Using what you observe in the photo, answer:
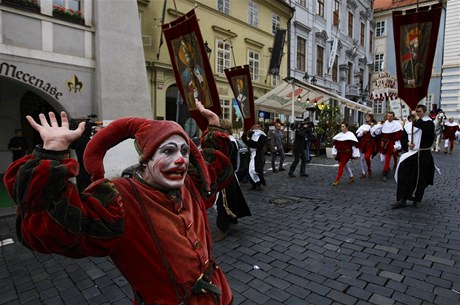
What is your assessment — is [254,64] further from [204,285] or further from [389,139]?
[204,285]

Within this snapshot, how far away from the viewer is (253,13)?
1995cm

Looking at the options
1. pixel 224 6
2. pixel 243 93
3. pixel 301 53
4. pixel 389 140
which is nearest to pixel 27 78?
pixel 243 93

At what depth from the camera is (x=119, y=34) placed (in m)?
9.25

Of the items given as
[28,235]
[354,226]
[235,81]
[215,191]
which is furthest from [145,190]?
[235,81]

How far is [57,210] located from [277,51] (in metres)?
20.0

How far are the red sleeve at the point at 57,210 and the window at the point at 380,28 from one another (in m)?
45.3

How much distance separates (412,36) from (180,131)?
226 inches

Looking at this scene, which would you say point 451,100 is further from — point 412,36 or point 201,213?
point 201,213

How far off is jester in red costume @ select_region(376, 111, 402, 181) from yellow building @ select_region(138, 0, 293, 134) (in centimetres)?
555

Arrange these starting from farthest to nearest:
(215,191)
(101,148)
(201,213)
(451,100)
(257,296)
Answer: (451,100) → (257,296) → (215,191) → (201,213) → (101,148)

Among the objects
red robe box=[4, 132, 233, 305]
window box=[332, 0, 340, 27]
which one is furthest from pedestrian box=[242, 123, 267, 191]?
window box=[332, 0, 340, 27]

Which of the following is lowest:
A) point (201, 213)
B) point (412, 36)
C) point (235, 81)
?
point (201, 213)

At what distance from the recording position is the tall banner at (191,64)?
4020mm

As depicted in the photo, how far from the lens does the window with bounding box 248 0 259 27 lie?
64.1ft
